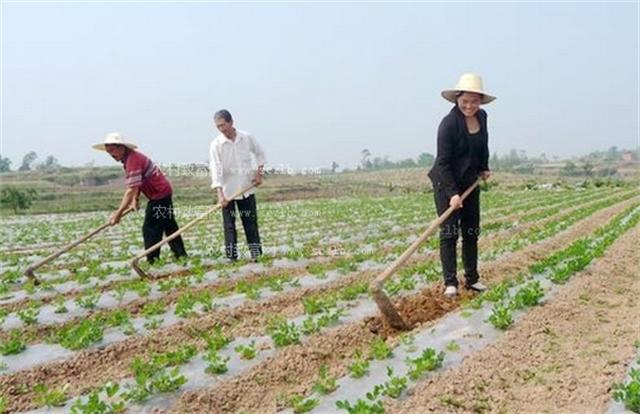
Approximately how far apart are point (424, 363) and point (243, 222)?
4.57m

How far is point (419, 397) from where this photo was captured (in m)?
3.25

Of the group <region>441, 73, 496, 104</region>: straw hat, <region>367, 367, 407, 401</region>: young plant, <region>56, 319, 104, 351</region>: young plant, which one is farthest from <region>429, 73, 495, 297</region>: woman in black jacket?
<region>56, 319, 104, 351</region>: young plant

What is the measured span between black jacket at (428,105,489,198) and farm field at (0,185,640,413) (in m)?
1.08

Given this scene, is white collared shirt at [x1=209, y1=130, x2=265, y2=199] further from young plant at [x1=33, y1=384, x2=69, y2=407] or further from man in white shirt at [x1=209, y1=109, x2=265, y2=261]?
young plant at [x1=33, y1=384, x2=69, y2=407]

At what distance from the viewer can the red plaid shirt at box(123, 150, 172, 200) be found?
7.07 metres

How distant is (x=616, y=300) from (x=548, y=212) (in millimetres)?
10743

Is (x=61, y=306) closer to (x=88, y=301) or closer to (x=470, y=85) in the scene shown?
(x=88, y=301)

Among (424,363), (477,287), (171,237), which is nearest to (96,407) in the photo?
(424,363)

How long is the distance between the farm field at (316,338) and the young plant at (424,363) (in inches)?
0.4

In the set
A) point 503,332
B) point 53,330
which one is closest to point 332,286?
point 503,332

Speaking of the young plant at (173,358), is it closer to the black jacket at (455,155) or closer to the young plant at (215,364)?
the young plant at (215,364)

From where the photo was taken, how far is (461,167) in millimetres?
5320

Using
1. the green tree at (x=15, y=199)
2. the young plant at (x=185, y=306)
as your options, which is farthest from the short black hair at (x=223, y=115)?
the green tree at (x=15, y=199)

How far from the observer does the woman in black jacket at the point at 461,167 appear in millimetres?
5117
